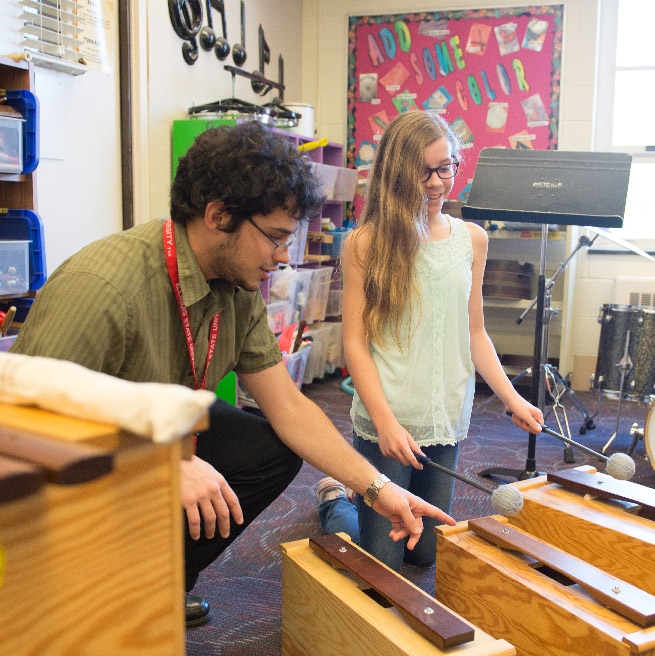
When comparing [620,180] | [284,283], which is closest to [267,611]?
[620,180]

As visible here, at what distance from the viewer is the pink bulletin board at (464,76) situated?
481cm

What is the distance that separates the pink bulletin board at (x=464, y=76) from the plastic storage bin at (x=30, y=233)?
10.3 ft

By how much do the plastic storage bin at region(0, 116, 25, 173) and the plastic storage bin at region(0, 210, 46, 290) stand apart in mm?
166

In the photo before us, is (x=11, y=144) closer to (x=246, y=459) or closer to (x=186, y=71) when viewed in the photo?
(x=246, y=459)

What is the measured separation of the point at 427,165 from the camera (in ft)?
6.37

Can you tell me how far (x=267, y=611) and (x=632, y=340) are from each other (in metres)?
2.29

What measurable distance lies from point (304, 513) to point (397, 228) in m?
1.20

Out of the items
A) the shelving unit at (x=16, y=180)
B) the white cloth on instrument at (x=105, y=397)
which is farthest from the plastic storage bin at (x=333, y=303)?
the white cloth on instrument at (x=105, y=397)

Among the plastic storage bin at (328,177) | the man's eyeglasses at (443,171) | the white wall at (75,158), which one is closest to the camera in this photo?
the man's eyeglasses at (443,171)

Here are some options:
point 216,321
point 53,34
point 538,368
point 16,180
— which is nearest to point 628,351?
point 538,368

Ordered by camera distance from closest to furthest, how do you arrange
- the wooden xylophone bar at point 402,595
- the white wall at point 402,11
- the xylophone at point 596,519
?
the wooden xylophone bar at point 402,595 → the xylophone at point 596,519 → the white wall at point 402,11

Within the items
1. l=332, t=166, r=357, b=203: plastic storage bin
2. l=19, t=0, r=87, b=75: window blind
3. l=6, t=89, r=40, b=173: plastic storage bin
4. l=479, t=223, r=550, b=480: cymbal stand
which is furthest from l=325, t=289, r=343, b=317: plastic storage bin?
l=6, t=89, r=40, b=173: plastic storage bin

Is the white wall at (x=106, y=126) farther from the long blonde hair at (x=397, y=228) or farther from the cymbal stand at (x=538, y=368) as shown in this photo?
the cymbal stand at (x=538, y=368)

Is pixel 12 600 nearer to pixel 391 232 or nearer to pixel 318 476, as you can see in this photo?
pixel 391 232
